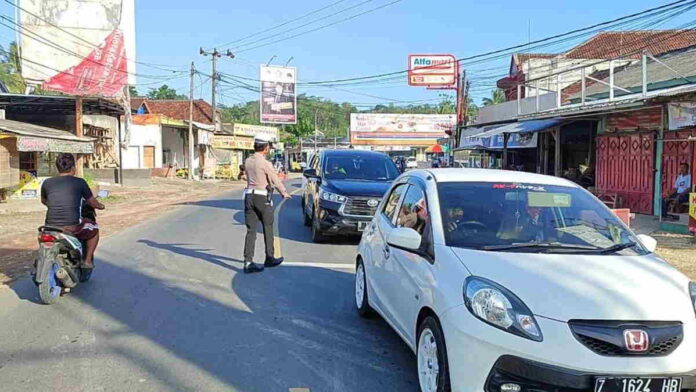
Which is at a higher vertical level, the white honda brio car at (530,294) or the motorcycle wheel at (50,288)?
the white honda brio car at (530,294)

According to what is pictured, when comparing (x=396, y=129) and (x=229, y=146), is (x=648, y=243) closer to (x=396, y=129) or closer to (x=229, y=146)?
(x=229, y=146)

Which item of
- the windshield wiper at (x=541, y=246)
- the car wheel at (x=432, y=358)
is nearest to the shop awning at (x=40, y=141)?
the car wheel at (x=432, y=358)

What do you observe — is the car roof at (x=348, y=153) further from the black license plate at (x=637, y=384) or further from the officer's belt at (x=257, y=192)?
the black license plate at (x=637, y=384)

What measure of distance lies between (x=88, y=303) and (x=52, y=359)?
190 cm

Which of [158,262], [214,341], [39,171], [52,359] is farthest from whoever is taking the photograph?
[39,171]

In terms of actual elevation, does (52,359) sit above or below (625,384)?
below

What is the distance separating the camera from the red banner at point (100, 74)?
992 inches

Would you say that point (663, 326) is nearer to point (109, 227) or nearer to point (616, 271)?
point (616, 271)

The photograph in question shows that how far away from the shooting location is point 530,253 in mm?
4035

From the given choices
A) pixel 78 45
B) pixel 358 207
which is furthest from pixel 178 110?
pixel 358 207

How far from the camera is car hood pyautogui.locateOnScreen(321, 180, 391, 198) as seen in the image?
34.8 ft

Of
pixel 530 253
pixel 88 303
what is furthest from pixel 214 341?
pixel 530 253

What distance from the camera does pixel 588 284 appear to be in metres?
3.50

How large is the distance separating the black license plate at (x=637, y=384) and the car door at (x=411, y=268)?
3.90ft
